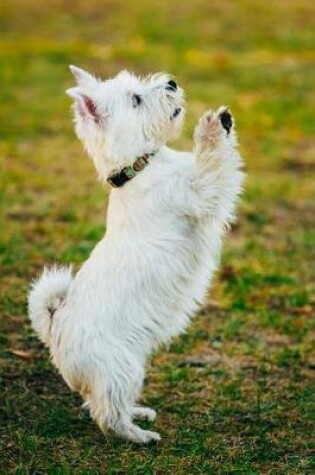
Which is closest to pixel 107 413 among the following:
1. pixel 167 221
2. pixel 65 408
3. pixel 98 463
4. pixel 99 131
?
pixel 98 463

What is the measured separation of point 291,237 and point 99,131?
11.2 feet

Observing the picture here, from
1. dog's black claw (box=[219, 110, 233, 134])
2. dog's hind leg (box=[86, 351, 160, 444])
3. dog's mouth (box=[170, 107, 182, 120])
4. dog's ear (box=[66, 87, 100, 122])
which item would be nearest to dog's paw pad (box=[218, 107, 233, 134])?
dog's black claw (box=[219, 110, 233, 134])

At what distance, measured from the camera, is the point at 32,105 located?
465 inches

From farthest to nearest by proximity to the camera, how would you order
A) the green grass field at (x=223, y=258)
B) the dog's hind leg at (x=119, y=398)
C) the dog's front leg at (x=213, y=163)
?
the dog's front leg at (x=213, y=163) < the green grass field at (x=223, y=258) < the dog's hind leg at (x=119, y=398)

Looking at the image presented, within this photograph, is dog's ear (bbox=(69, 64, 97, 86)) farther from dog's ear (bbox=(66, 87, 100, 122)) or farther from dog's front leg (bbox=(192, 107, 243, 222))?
dog's front leg (bbox=(192, 107, 243, 222))

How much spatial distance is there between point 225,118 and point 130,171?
0.52 metres

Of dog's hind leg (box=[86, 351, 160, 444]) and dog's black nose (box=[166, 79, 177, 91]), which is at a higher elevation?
dog's black nose (box=[166, 79, 177, 91])

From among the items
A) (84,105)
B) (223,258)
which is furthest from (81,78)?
(223,258)

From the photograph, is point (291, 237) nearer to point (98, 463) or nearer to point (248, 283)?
point (248, 283)

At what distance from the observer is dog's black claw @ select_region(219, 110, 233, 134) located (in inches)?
196

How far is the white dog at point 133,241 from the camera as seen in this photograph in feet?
15.7

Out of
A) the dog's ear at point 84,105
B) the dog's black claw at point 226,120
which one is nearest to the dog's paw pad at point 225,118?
the dog's black claw at point 226,120

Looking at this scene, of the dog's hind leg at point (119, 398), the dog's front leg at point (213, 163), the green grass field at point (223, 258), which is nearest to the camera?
the dog's hind leg at point (119, 398)

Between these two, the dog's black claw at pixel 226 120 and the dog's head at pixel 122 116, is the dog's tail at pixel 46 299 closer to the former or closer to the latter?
the dog's head at pixel 122 116
